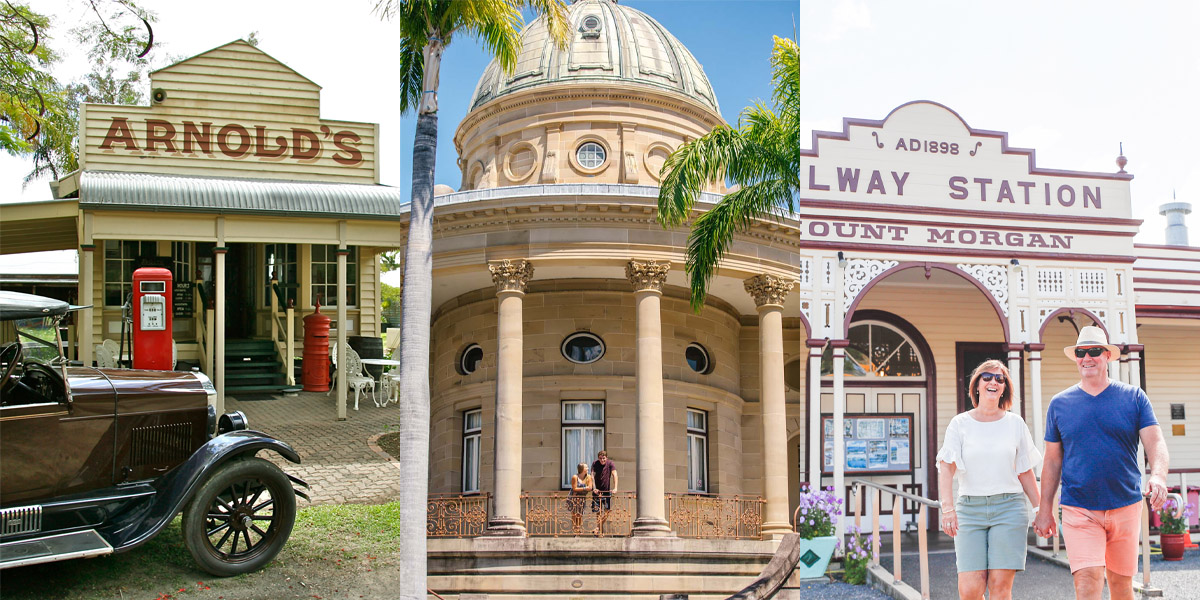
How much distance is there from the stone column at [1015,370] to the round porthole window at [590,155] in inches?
172

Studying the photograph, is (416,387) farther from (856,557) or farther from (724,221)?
(856,557)

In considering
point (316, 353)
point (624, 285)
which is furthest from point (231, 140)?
point (624, 285)

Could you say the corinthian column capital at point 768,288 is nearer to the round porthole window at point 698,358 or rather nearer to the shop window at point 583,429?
the round porthole window at point 698,358

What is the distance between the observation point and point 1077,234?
7809mm

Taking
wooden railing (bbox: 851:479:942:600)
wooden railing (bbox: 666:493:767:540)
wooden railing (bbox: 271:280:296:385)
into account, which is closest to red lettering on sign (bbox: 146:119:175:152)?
wooden railing (bbox: 271:280:296:385)

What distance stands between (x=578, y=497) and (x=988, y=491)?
3298mm

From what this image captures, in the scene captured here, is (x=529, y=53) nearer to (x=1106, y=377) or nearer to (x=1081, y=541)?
(x=1106, y=377)

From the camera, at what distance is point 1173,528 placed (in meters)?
7.75

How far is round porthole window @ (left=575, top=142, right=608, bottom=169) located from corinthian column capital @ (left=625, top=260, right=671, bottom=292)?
1.58 m

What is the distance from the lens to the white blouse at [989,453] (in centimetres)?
694

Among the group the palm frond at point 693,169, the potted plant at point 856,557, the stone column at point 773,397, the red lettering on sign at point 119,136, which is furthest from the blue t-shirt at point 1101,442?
the red lettering on sign at point 119,136

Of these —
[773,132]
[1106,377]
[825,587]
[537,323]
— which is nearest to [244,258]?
[537,323]

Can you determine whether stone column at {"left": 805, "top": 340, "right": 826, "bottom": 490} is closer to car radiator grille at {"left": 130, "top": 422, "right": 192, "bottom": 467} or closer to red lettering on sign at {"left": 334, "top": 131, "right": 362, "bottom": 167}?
red lettering on sign at {"left": 334, "top": 131, "right": 362, "bottom": 167}

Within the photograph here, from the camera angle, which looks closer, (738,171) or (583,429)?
(738,171)
